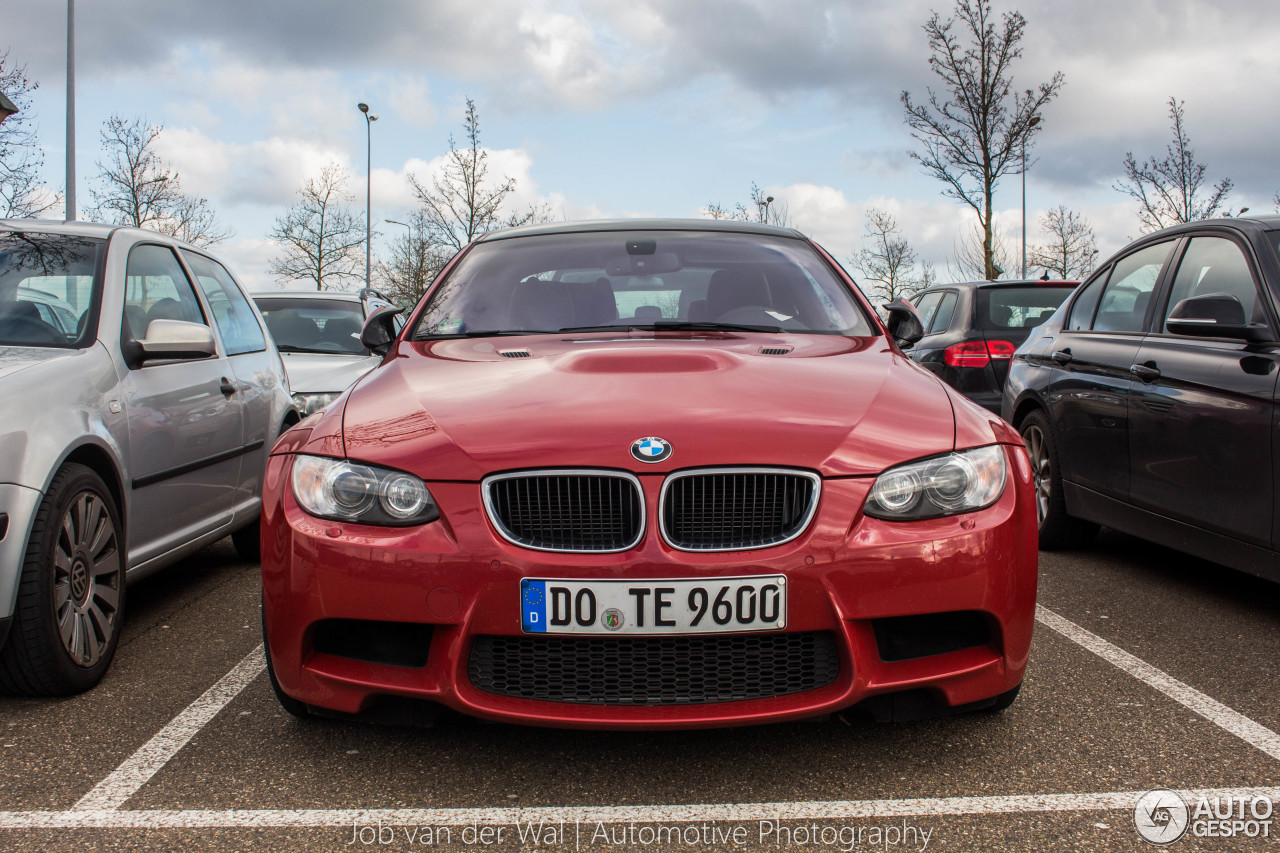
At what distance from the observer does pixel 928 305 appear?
10.1 m

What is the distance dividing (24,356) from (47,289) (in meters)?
0.61

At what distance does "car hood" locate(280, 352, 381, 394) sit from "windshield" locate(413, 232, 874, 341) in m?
3.62

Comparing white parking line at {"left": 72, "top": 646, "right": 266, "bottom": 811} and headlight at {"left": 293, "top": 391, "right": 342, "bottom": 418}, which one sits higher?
headlight at {"left": 293, "top": 391, "right": 342, "bottom": 418}

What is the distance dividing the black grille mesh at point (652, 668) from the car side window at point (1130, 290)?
3.14m

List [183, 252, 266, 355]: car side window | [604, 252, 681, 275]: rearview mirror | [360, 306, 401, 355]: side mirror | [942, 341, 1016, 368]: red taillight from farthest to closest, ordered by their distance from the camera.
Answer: [942, 341, 1016, 368]: red taillight
[183, 252, 266, 355]: car side window
[360, 306, 401, 355]: side mirror
[604, 252, 681, 275]: rearview mirror

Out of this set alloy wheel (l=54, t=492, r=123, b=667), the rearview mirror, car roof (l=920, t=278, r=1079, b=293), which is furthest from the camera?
car roof (l=920, t=278, r=1079, b=293)

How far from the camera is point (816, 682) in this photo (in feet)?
8.01

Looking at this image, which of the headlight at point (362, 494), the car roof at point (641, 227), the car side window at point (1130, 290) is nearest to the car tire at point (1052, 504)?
the car side window at point (1130, 290)

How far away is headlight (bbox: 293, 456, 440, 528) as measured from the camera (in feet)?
8.14

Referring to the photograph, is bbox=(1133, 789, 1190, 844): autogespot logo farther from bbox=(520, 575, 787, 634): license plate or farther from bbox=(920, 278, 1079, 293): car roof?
bbox=(920, 278, 1079, 293): car roof

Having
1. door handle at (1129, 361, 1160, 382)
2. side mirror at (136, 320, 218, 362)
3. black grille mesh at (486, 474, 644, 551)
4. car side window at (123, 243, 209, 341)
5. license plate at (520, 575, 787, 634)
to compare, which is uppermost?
car side window at (123, 243, 209, 341)

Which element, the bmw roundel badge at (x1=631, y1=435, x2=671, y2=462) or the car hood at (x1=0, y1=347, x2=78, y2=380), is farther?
the car hood at (x1=0, y1=347, x2=78, y2=380)

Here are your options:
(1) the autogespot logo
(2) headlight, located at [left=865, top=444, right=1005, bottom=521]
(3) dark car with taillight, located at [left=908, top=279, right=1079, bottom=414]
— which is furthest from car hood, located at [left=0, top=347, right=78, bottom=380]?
(3) dark car with taillight, located at [left=908, top=279, right=1079, bottom=414]

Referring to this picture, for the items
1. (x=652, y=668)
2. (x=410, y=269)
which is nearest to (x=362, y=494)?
(x=652, y=668)
